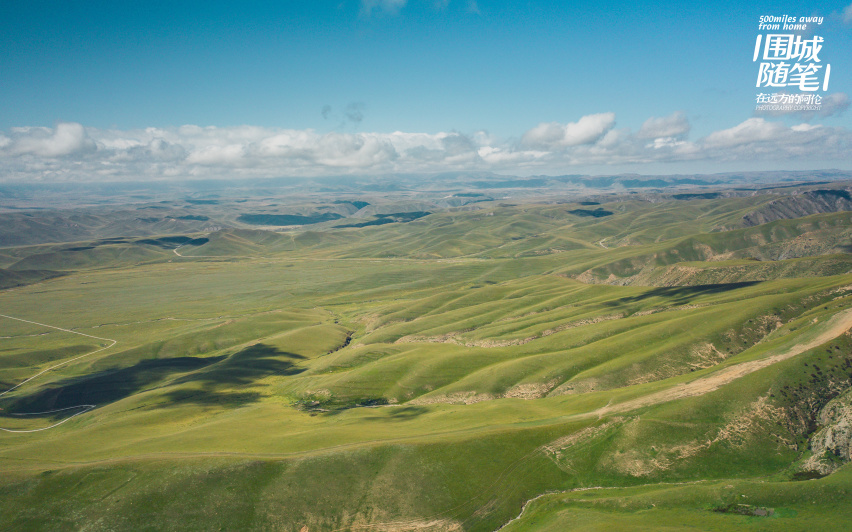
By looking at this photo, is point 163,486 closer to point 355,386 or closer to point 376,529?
point 376,529

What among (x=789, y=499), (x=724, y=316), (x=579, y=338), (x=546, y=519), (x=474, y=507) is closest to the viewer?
(x=789, y=499)

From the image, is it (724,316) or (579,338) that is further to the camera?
(579,338)

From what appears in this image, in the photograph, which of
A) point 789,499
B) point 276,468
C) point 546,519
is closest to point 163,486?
point 276,468

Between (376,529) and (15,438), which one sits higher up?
Result: (376,529)

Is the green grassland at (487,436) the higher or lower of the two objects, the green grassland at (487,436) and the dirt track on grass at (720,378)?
the lower

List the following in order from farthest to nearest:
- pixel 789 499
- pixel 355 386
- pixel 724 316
A: 1. pixel 355 386
2. pixel 724 316
3. pixel 789 499

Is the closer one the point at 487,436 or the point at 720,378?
the point at 487,436

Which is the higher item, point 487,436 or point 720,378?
point 720,378

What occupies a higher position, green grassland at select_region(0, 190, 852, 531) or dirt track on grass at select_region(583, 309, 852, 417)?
dirt track on grass at select_region(583, 309, 852, 417)

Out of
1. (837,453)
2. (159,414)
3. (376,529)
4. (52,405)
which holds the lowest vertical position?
(52,405)

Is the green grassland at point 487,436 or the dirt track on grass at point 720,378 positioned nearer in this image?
the green grassland at point 487,436

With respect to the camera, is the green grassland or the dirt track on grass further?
the dirt track on grass
